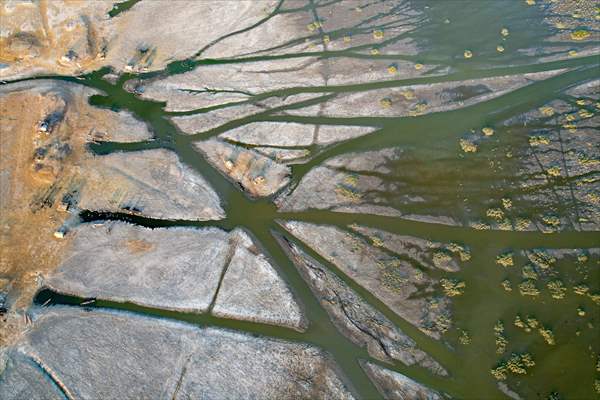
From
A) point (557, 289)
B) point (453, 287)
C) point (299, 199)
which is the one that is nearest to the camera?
point (557, 289)

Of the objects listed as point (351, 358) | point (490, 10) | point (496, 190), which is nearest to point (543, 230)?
point (496, 190)

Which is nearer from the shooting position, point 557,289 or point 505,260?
point 557,289

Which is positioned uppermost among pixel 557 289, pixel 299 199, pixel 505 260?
pixel 299 199

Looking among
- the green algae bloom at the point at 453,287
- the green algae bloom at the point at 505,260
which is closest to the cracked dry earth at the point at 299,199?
the green algae bloom at the point at 505,260

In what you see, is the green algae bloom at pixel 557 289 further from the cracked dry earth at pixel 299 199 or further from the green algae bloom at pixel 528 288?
the green algae bloom at pixel 528 288

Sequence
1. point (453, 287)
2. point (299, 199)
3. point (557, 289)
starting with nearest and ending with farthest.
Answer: point (557, 289), point (453, 287), point (299, 199)

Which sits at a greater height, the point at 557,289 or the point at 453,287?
the point at 557,289

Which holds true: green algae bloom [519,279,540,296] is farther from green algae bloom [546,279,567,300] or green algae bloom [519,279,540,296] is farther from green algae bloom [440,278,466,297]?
green algae bloom [440,278,466,297]

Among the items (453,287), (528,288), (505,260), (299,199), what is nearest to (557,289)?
(528,288)

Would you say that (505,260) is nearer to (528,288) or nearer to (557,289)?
(528,288)
